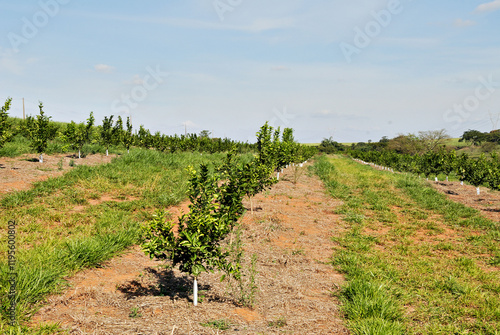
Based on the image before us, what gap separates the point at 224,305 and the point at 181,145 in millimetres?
33190

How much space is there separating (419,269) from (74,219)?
30.4 ft

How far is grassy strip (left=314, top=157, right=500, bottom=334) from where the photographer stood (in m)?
4.52

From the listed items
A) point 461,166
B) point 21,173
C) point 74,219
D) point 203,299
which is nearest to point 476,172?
point 461,166

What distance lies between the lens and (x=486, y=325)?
174 inches

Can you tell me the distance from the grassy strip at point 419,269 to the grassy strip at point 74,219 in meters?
4.81

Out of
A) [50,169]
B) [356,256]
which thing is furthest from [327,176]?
[50,169]

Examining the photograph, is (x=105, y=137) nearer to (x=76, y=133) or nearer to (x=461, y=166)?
(x=76, y=133)

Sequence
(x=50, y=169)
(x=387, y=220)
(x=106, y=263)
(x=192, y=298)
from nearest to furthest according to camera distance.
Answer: (x=192, y=298), (x=106, y=263), (x=387, y=220), (x=50, y=169)

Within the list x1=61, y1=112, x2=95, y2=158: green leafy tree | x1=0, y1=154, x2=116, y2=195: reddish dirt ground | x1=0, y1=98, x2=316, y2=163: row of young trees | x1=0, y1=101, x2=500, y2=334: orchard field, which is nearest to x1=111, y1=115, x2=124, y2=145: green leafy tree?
x1=0, y1=98, x2=316, y2=163: row of young trees

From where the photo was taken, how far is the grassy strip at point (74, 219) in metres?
4.66

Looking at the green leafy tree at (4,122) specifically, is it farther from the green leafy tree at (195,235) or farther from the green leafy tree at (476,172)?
the green leafy tree at (476,172)

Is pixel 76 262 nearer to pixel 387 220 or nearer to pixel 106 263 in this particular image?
pixel 106 263

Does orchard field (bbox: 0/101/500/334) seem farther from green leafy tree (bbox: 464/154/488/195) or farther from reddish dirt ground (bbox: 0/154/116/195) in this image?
green leafy tree (bbox: 464/154/488/195)

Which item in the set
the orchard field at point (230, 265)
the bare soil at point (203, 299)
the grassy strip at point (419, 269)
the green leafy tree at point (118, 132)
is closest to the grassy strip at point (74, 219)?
the orchard field at point (230, 265)
